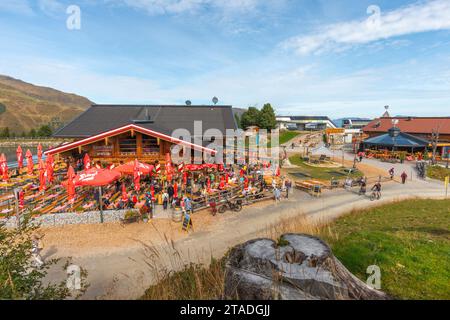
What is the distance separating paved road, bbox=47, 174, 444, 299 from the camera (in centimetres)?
838

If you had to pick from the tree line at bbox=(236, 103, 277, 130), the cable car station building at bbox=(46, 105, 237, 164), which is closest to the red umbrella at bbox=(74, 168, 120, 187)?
the cable car station building at bbox=(46, 105, 237, 164)

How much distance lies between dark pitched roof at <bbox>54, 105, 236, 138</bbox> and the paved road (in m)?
14.2

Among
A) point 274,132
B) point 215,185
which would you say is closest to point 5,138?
point 274,132

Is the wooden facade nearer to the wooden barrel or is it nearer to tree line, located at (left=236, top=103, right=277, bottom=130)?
the wooden barrel

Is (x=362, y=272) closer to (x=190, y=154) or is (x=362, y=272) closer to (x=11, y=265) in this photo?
(x=11, y=265)

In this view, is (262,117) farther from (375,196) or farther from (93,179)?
(93,179)

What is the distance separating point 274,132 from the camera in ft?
228

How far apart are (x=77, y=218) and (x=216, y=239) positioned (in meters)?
8.19

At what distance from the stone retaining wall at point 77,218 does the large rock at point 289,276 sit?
484 inches

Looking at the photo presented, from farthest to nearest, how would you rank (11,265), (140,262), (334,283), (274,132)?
(274,132) → (140,262) → (11,265) → (334,283)

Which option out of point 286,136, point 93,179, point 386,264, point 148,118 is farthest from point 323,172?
point 286,136

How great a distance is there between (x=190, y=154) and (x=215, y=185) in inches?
199

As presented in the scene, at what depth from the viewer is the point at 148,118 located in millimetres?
28156
